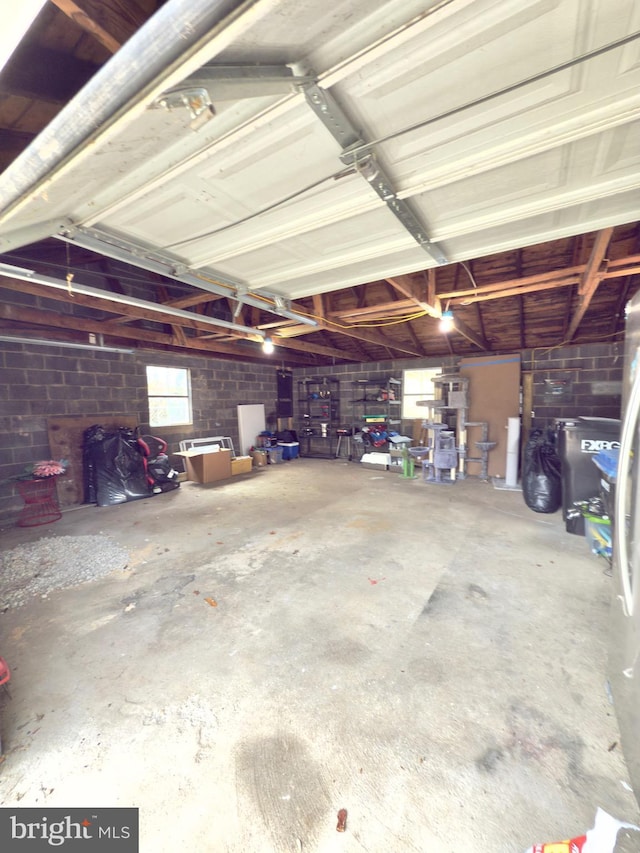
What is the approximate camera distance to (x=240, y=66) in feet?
2.88

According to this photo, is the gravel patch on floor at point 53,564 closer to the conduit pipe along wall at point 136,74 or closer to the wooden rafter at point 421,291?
the conduit pipe along wall at point 136,74

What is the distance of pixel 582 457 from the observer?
346cm

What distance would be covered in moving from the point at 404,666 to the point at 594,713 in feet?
2.72

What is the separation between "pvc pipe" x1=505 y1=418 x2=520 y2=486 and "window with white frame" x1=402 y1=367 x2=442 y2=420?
2.13m

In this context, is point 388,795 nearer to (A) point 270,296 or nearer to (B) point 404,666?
(B) point 404,666

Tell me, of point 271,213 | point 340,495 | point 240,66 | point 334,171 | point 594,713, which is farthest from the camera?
point 340,495

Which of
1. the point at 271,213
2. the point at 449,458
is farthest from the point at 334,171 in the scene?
the point at 449,458

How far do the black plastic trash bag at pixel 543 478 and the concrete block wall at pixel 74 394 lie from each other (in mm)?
5772

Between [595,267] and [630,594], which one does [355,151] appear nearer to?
[630,594]

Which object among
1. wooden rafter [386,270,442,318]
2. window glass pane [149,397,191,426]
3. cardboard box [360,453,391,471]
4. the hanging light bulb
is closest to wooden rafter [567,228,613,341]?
the hanging light bulb

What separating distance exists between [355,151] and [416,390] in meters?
6.86

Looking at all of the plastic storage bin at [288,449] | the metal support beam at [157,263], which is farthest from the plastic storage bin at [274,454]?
the metal support beam at [157,263]

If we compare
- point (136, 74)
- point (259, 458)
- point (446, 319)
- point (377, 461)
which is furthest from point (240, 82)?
point (259, 458)

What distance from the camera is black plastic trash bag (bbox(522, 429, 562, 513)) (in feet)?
13.5
